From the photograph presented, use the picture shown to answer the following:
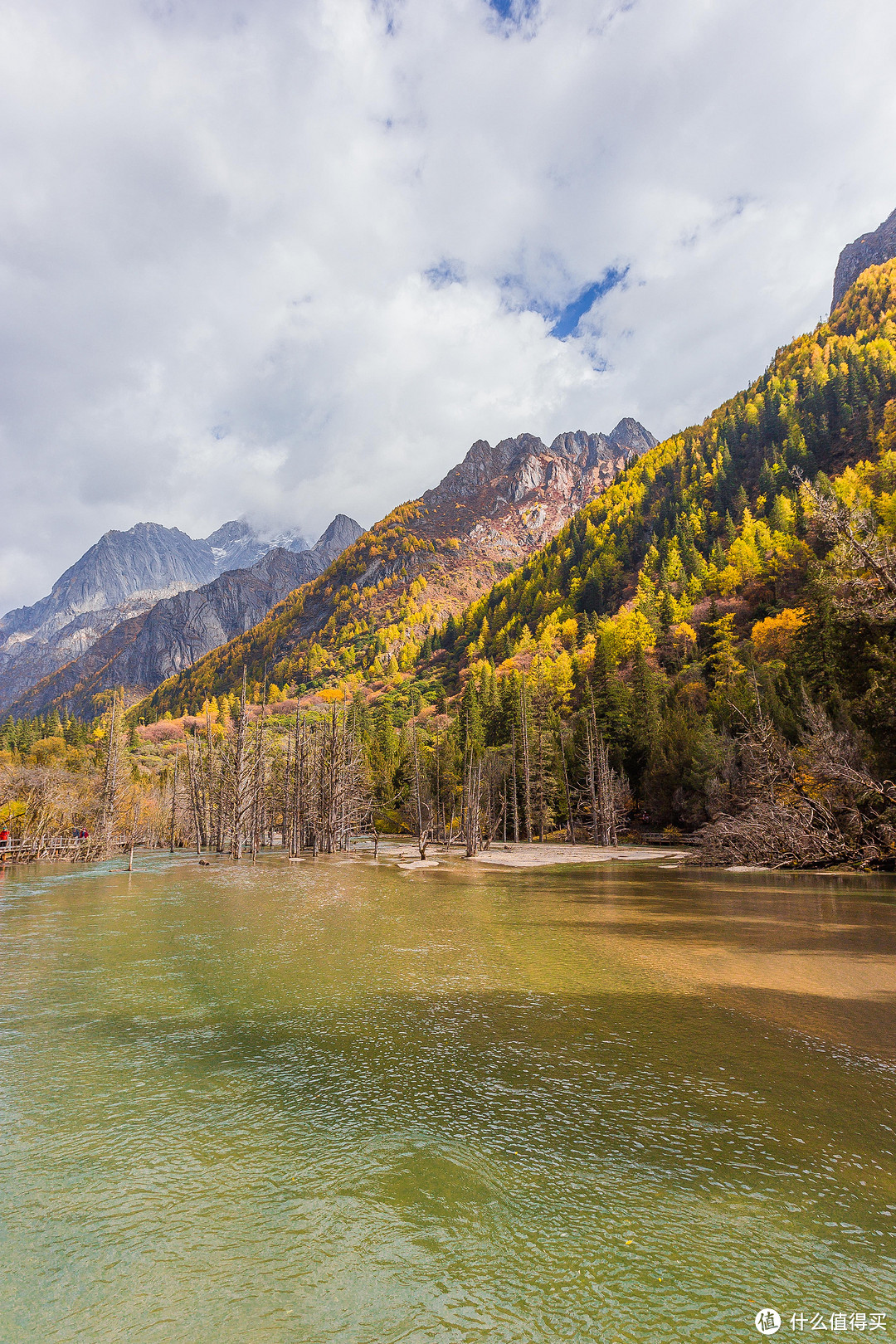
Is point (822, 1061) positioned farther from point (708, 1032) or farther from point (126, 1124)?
point (126, 1124)

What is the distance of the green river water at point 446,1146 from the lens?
4008 millimetres

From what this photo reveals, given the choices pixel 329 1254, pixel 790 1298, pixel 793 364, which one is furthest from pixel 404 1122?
pixel 793 364

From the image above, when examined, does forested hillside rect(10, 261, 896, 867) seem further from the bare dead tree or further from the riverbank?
the riverbank

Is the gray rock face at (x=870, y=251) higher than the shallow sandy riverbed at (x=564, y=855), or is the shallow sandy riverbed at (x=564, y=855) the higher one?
the gray rock face at (x=870, y=251)

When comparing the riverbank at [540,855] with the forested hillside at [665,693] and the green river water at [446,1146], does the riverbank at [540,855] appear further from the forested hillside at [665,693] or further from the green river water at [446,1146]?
the green river water at [446,1146]

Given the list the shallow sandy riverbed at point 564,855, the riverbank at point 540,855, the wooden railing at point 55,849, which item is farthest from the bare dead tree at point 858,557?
the wooden railing at point 55,849

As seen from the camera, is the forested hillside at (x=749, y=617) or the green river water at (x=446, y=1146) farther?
the forested hillside at (x=749, y=617)

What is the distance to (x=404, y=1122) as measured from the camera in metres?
6.38

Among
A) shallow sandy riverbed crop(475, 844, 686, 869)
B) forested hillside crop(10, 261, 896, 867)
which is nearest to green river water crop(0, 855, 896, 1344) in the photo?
forested hillside crop(10, 261, 896, 867)

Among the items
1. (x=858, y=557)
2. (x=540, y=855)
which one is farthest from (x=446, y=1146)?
(x=540, y=855)

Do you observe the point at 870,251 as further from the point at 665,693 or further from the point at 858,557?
the point at 858,557

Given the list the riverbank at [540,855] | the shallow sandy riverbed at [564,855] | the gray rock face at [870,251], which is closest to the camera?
the riverbank at [540,855]

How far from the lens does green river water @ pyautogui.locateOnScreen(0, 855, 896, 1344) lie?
4.01 meters

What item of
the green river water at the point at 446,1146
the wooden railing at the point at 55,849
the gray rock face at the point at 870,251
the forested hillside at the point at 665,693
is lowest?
the wooden railing at the point at 55,849
